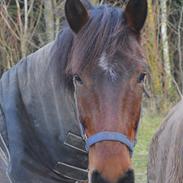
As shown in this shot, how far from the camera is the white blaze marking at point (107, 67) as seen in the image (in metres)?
2.62

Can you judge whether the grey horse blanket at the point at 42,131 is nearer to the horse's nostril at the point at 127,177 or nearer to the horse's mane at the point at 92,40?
the horse's mane at the point at 92,40

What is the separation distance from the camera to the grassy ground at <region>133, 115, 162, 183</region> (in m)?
6.61

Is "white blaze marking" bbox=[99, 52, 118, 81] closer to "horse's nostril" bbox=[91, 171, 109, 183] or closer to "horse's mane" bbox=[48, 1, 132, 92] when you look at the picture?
"horse's mane" bbox=[48, 1, 132, 92]

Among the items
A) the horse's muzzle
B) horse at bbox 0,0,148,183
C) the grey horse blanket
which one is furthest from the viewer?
the grey horse blanket

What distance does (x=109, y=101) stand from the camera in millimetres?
2600

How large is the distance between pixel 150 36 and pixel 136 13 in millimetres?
9422

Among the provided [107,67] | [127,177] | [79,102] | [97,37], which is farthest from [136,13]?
A: [127,177]

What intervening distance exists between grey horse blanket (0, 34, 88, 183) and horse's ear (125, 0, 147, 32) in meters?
0.34

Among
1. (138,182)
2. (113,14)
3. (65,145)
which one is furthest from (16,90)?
(138,182)

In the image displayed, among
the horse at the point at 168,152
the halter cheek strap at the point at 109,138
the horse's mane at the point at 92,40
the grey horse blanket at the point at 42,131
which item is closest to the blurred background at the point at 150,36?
the horse at the point at 168,152

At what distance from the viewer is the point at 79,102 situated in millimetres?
2705

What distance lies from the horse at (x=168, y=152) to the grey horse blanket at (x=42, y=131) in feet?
1.41

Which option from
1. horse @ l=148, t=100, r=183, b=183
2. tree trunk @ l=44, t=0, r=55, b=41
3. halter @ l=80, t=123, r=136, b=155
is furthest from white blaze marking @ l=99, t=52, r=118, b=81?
tree trunk @ l=44, t=0, r=55, b=41

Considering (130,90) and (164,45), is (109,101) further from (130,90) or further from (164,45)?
(164,45)
